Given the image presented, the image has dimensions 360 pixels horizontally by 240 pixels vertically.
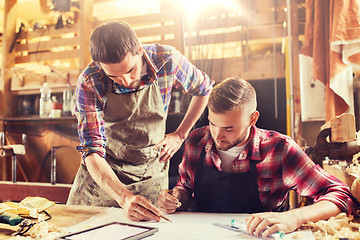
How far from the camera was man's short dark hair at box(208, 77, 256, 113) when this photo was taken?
1256mm

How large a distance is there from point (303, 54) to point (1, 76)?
3.18 meters

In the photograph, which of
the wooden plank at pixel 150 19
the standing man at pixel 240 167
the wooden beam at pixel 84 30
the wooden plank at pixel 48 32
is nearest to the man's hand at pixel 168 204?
the standing man at pixel 240 167

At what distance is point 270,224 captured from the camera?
91cm

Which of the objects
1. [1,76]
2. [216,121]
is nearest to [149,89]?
[216,121]

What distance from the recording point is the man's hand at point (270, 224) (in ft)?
2.91

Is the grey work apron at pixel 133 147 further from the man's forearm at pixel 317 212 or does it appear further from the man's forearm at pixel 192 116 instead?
the man's forearm at pixel 317 212

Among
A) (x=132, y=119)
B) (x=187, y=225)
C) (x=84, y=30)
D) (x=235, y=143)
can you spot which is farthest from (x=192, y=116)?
(x=84, y=30)

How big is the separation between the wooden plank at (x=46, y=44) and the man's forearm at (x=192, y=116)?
6.86 ft

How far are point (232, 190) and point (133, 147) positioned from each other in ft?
1.90

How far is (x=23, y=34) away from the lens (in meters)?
3.72

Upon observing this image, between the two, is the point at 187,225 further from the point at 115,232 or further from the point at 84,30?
the point at 84,30

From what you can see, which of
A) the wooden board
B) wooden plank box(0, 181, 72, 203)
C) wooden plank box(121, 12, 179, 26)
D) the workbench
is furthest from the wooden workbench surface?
wooden plank box(121, 12, 179, 26)

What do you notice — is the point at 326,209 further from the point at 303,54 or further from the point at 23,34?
the point at 23,34

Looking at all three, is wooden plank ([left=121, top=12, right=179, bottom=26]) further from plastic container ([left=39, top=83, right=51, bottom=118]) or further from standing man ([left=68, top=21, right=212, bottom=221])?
standing man ([left=68, top=21, right=212, bottom=221])
